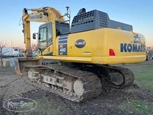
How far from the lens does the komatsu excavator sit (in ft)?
15.4

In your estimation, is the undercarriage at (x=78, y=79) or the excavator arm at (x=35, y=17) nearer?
the undercarriage at (x=78, y=79)

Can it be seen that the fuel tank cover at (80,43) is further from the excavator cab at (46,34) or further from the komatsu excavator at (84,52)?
the excavator cab at (46,34)

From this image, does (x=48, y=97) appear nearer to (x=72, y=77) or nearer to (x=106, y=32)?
(x=72, y=77)

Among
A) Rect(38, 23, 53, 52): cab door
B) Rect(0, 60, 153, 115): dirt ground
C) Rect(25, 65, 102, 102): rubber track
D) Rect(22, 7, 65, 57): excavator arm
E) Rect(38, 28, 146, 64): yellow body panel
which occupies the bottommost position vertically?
Rect(0, 60, 153, 115): dirt ground

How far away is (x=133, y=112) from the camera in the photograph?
4.65 m

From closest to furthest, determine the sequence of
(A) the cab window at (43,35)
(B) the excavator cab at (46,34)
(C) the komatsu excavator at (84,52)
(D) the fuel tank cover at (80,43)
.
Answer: (C) the komatsu excavator at (84,52) < (D) the fuel tank cover at (80,43) < (B) the excavator cab at (46,34) < (A) the cab window at (43,35)

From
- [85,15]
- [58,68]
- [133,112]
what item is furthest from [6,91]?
[133,112]

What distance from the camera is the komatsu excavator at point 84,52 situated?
15.4ft

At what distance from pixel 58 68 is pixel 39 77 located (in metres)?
1.48

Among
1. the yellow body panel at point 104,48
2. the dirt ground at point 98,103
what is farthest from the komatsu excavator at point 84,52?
the dirt ground at point 98,103

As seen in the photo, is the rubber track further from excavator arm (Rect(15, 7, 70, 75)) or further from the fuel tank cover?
excavator arm (Rect(15, 7, 70, 75))

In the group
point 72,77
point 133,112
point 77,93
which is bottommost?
point 133,112

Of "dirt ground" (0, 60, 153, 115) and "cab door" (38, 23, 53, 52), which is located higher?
"cab door" (38, 23, 53, 52)

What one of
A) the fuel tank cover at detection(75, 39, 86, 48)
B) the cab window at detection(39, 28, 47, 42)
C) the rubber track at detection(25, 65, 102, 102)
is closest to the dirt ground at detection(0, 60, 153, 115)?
the rubber track at detection(25, 65, 102, 102)
